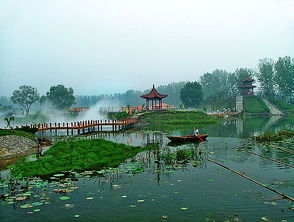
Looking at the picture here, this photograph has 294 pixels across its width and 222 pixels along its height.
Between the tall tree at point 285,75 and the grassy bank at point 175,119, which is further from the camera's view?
the tall tree at point 285,75

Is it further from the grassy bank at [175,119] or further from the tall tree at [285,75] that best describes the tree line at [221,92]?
the grassy bank at [175,119]

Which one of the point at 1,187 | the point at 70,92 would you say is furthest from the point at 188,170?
the point at 70,92

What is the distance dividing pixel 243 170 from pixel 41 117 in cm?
6793

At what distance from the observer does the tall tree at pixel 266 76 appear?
9219cm

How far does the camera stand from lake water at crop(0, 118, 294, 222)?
9.87m

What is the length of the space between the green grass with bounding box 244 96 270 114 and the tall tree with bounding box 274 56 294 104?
12.5 meters

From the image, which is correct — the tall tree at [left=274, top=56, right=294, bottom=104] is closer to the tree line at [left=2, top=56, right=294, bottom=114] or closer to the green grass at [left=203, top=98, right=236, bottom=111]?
the tree line at [left=2, top=56, right=294, bottom=114]

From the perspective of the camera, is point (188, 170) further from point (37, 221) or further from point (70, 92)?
Result: point (70, 92)

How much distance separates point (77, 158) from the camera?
1836cm

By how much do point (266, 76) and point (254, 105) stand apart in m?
19.4

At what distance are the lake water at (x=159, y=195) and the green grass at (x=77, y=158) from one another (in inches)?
55.4

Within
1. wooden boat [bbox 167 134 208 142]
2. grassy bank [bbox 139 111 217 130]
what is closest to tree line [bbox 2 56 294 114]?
grassy bank [bbox 139 111 217 130]

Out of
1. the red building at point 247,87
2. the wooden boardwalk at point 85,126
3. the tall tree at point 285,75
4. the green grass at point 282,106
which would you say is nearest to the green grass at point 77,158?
the wooden boardwalk at point 85,126

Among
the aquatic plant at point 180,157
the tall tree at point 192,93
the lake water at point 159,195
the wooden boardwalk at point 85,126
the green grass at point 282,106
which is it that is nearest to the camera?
the lake water at point 159,195
